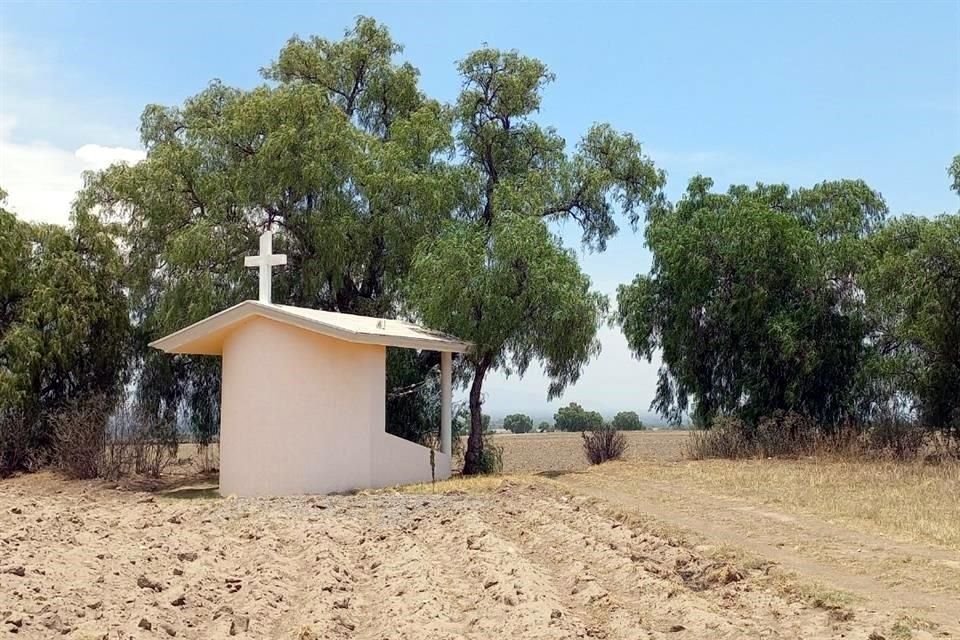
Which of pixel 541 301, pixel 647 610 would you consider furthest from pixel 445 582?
pixel 541 301

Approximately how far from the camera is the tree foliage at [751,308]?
812 inches

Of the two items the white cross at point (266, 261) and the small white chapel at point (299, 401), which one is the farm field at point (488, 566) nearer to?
the small white chapel at point (299, 401)

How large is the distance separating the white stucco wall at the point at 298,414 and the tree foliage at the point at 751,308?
8.57 m

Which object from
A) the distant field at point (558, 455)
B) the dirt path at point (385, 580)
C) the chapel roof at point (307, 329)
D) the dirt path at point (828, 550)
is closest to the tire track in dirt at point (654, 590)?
the dirt path at point (385, 580)

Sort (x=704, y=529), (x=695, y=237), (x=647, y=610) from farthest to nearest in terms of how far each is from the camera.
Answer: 1. (x=695, y=237)
2. (x=704, y=529)
3. (x=647, y=610)

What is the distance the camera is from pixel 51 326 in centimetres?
1983

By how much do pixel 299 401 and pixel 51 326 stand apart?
294 inches

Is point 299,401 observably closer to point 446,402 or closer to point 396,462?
point 396,462

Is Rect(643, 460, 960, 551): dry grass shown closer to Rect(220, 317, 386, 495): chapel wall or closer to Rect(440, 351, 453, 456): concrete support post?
Rect(440, 351, 453, 456): concrete support post

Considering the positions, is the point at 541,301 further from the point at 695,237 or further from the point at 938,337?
the point at 938,337

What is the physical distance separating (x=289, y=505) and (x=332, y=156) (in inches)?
384

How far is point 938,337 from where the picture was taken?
731 inches

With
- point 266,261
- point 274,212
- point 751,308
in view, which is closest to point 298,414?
point 266,261

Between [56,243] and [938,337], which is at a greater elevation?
[56,243]
